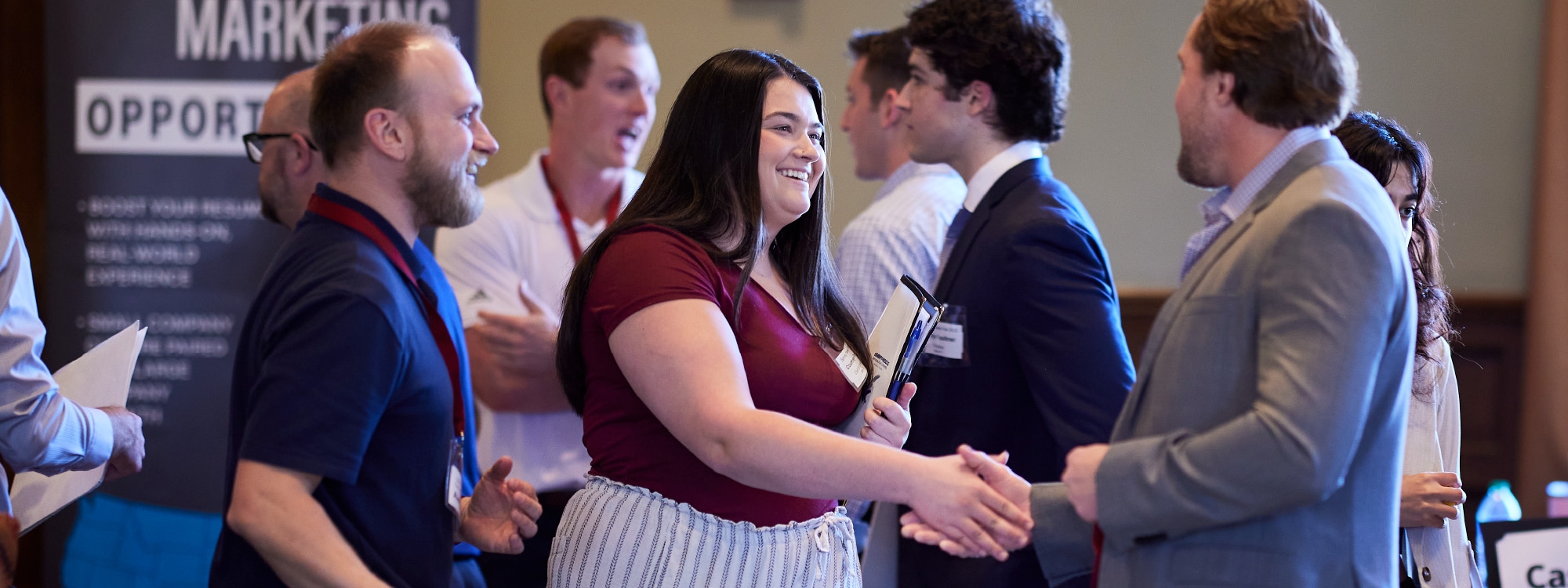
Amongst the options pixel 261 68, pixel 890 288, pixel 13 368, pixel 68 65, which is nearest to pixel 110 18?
pixel 68 65

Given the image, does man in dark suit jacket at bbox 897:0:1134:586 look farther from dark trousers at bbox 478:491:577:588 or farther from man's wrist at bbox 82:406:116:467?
man's wrist at bbox 82:406:116:467

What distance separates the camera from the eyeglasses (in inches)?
81.0

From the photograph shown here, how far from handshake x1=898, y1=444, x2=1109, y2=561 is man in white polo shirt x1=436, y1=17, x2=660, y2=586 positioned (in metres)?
1.46

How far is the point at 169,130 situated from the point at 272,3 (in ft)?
1.61

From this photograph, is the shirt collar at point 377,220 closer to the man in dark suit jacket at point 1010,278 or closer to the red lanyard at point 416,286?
the red lanyard at point 416,286

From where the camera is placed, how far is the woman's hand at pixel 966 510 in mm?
1470

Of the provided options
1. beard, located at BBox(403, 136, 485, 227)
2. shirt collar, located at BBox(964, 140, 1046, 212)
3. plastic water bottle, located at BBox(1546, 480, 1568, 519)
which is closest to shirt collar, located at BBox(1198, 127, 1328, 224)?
shirt collar, located at BBox(964, 140, 1046, 212)

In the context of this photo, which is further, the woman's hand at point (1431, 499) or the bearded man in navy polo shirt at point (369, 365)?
the woman's hand at point (1431, 499)

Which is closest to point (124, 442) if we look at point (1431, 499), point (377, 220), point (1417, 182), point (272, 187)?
point (272, 187)

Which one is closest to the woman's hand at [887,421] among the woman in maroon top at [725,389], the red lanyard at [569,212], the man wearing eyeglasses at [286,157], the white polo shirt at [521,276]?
the woman in maroon top at [725,389]

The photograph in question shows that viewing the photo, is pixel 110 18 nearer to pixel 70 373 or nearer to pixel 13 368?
pixel 70 373

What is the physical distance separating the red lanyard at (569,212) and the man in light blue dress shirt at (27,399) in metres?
1.41

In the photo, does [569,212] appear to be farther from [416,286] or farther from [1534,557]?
[1534,557]

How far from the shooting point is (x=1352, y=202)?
4.11ft
